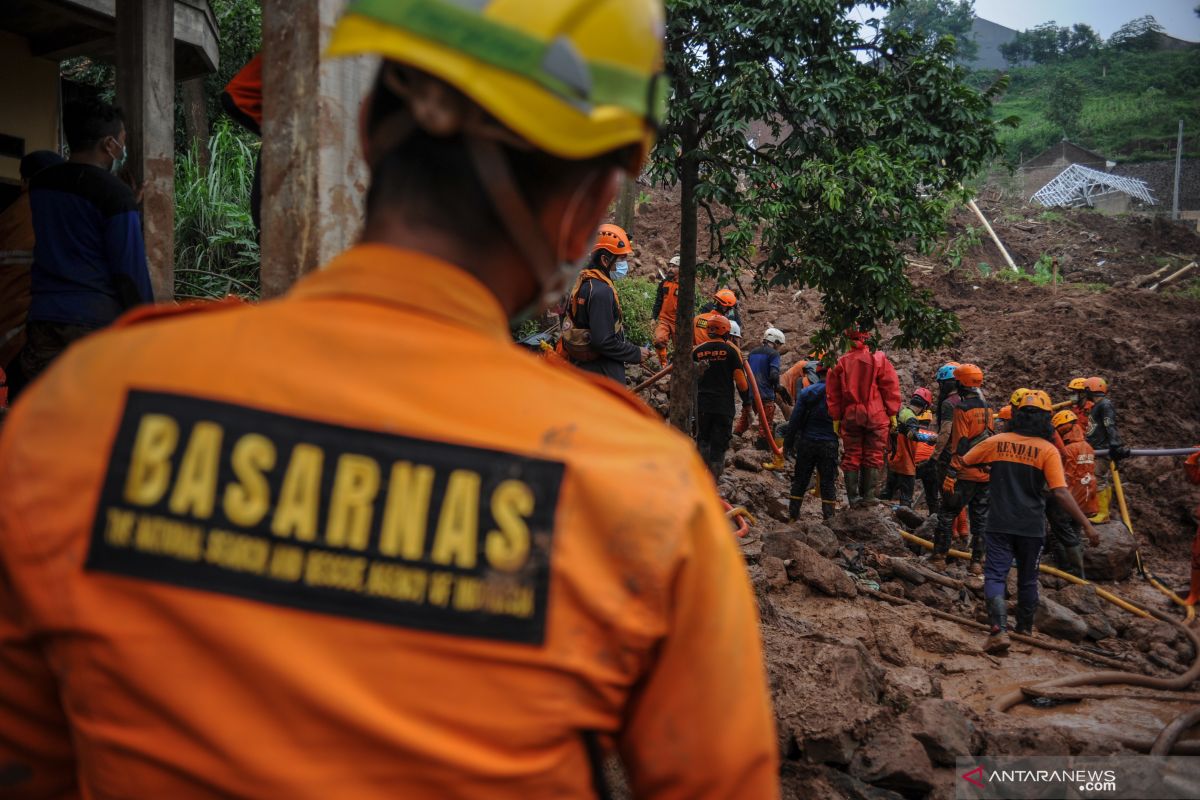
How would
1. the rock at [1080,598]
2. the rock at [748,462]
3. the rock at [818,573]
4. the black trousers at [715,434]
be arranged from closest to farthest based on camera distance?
the rock at [818,573] < the rock at [1080,598] < the black trousers at [715,434] < the rock at [748,462]

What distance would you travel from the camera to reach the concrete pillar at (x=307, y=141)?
7.94 ft

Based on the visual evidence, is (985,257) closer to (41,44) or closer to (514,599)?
(41,44)

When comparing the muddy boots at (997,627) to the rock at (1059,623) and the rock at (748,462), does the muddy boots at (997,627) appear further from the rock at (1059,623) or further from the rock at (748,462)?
the rock at (748,462)

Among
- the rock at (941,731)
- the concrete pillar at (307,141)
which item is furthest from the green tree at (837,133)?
the concrete pillar at (307,141)

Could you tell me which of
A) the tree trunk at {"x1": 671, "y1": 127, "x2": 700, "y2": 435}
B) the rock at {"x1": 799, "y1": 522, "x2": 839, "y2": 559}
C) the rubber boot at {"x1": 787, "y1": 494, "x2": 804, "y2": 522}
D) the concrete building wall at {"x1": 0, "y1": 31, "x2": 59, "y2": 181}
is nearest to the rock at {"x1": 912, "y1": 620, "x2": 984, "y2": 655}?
the rock at {"x1": 799, "y1": 522, "x2": 839, "y2": 559}

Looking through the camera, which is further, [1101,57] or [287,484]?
[1101,57]

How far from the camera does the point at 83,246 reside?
3.77 metres

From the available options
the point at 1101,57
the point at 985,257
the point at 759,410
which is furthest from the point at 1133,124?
the point at 759,410

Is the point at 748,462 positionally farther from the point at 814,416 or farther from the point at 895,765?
the point at 895,765

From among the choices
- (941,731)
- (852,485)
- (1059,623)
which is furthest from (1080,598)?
(941,731)

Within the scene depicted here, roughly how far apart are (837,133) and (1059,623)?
475 cm

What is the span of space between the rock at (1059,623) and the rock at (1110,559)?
8.03 feet

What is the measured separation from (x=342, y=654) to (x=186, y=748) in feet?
0.57

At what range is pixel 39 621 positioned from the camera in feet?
3.14
